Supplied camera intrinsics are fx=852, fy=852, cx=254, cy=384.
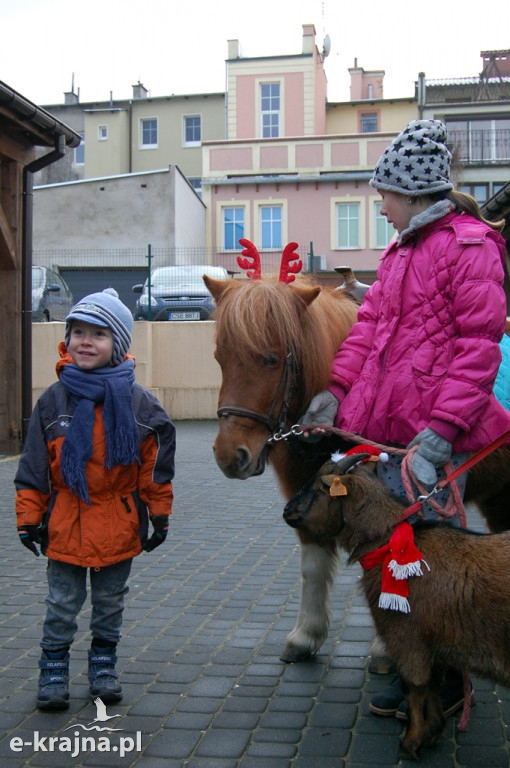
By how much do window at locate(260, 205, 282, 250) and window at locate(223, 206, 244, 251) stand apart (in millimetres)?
947

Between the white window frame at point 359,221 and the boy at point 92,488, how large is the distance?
33110 mm

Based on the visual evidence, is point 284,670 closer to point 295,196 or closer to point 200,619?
point 200,619

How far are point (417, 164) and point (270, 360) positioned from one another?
3.25 ft

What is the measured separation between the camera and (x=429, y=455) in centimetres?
318

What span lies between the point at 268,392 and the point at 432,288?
2.59 ft

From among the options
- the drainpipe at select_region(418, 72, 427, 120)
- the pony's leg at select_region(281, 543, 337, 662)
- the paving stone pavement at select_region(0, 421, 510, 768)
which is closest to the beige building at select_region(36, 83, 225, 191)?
the drainpipe at select_region(418, 72, 427, 120)

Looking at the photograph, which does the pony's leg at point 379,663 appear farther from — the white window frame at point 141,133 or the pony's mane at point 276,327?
the white window frame at point 141,133

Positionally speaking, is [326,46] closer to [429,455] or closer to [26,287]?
[26,287]

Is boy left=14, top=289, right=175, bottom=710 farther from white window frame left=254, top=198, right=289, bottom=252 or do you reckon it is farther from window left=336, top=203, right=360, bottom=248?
white window frame left=254, top=198, right=289, bottom=252

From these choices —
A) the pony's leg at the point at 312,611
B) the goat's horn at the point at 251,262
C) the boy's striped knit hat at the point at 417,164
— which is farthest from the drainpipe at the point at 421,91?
the boy's striped knit hat at the point at 417,164

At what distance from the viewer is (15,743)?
11.1ft

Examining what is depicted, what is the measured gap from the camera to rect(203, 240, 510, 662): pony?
350 centimetres

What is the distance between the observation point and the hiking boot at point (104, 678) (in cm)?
379

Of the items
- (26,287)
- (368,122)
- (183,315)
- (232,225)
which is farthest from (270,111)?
(26,287)
